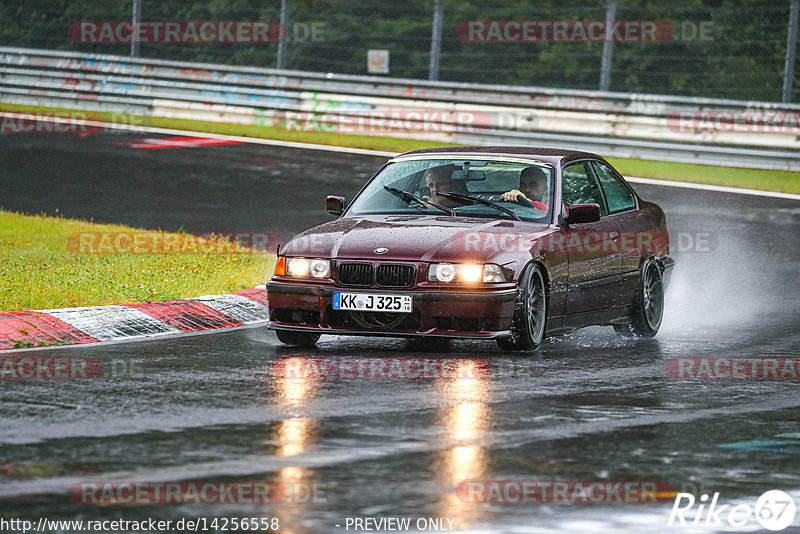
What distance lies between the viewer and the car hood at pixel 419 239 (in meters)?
10.2

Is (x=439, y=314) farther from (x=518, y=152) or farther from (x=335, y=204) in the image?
(x=518, y=152)

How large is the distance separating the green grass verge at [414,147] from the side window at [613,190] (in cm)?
894

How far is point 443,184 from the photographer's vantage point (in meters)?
11.4

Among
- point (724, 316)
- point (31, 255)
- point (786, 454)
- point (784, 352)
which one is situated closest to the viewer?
point (786, 454)

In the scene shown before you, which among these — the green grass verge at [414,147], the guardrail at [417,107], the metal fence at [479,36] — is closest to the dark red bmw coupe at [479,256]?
the green grass verge at [414,147]

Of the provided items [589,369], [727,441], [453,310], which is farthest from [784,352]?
[727,441]

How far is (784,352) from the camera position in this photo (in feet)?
35.7

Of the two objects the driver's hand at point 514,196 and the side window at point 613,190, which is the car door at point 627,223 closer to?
the side window at point 613,190

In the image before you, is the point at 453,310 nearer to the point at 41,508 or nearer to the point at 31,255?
the point at 41,508

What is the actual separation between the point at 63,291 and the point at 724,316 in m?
5.32

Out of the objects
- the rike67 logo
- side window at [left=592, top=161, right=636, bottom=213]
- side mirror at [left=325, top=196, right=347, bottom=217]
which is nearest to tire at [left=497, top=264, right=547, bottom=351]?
side window at [left=592, top=161, right=636, bottom=213]

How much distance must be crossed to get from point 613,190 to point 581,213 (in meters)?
1.41

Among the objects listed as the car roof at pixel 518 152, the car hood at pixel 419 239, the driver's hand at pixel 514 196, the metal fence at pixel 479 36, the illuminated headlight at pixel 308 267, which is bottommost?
the illuminated headlight at pixel 308 267

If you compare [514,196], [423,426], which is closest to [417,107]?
[514,196]
